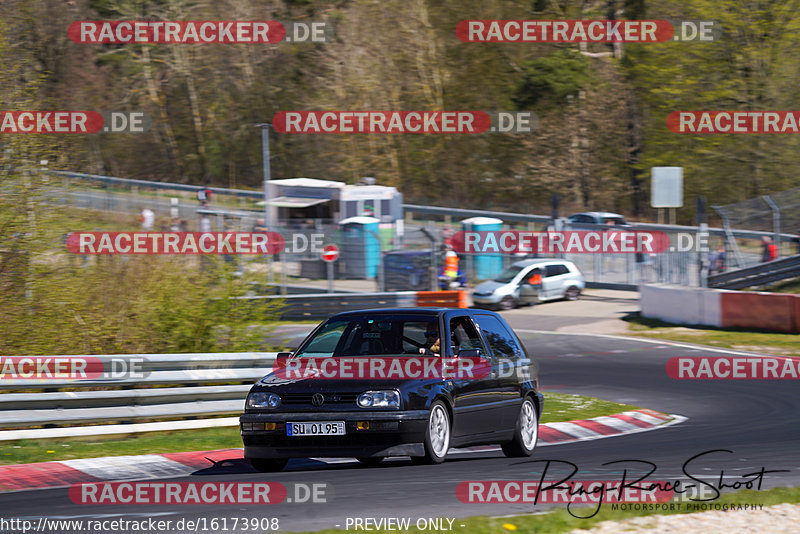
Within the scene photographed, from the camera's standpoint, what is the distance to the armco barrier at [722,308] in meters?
25.0

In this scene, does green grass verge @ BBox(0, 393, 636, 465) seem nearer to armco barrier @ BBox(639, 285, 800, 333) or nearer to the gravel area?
the gravel area

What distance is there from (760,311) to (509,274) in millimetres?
8935

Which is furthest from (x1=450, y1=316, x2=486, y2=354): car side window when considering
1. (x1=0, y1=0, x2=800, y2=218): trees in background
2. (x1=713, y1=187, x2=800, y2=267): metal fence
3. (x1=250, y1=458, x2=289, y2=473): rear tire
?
(x1=0, y1=0, x2=800, y2=218): trees in background

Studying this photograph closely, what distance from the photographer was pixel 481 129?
5878 centimetres

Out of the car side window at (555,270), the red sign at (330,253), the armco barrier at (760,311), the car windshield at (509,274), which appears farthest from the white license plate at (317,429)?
the car side window at (555,270)

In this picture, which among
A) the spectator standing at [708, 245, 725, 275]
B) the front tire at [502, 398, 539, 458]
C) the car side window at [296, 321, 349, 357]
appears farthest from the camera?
the spectator standing at [708, 245, 725, 275]

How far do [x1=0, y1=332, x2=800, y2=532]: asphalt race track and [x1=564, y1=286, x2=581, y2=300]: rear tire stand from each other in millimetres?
15806

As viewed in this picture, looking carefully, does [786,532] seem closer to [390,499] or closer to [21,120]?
[390,499]

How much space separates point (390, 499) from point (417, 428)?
1049 millimetres

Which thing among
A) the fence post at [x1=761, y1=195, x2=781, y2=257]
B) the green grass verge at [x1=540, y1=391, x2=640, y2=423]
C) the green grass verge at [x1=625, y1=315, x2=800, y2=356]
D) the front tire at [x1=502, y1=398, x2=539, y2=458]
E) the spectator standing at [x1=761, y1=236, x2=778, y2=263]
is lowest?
the green grass verge at [x1=625, y1=315, x2=800, y2=356]

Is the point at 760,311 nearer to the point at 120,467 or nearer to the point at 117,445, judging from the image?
the point at 117,445

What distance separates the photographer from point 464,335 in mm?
9805

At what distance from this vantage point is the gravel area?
638 cm

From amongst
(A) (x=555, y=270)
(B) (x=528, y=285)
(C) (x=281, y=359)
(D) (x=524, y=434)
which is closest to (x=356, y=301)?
(B) (x=528, y=285)
